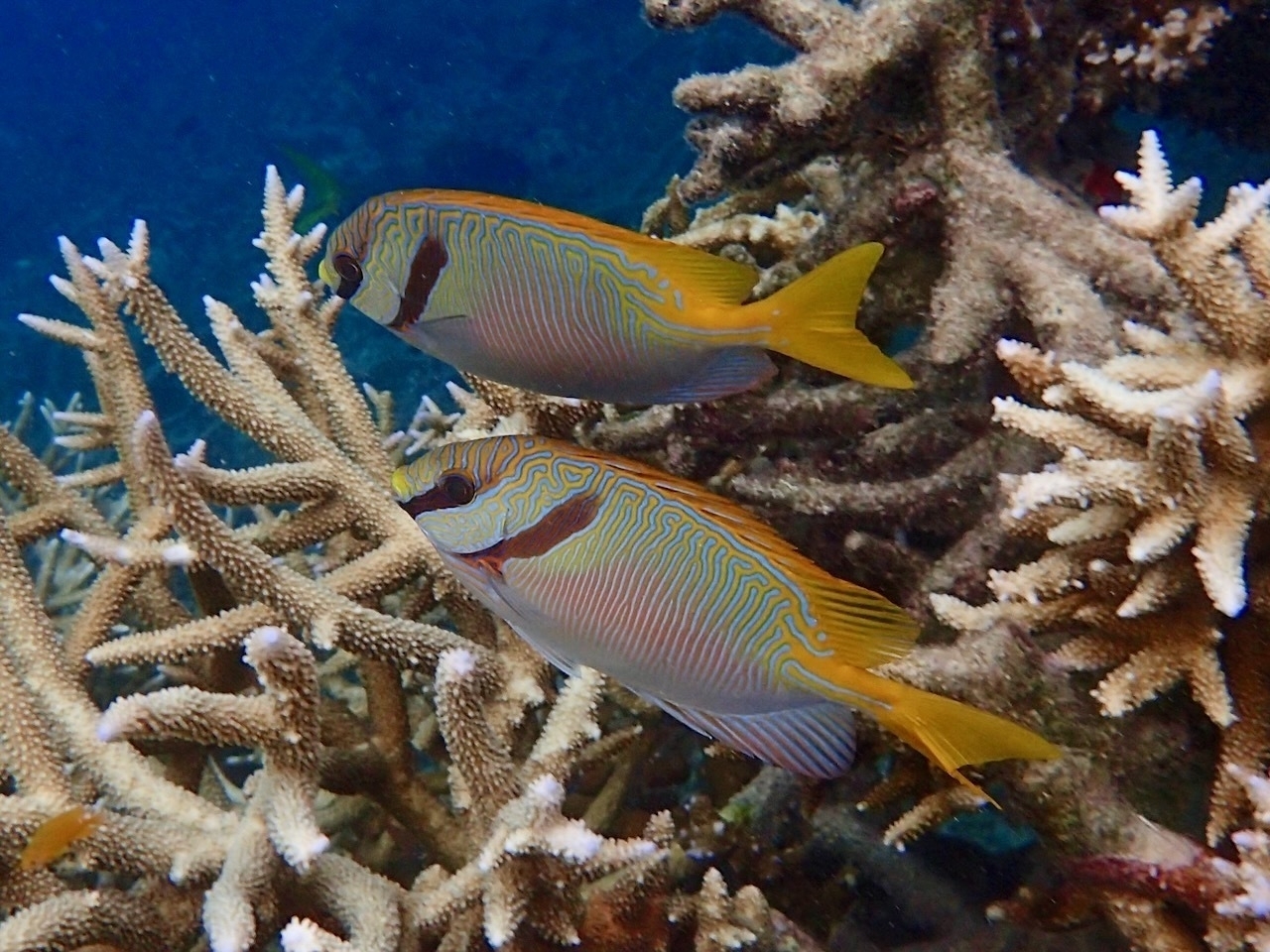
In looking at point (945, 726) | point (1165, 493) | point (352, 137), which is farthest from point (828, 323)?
point (352, 137)

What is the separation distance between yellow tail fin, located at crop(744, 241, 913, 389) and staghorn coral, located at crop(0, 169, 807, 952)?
3.43ft

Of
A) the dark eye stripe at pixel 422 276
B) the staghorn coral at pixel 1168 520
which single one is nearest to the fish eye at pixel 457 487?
the dark eye stripe at pixel 422 276

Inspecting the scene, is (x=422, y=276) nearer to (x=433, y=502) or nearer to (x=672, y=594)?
(x=433, y=502)

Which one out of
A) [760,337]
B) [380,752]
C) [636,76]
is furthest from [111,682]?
[636,76]

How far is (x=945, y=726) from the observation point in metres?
1.18

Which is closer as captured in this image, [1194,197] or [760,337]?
[760,337]

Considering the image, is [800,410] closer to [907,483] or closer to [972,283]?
[907,483]

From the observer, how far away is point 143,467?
2.19 meters

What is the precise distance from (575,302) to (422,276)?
0.31 m

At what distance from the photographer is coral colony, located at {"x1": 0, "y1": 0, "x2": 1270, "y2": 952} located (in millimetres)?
1832

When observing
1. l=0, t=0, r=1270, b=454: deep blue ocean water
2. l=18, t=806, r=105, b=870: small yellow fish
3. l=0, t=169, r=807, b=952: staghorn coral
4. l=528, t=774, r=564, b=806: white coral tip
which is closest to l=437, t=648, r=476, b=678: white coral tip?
l=0, t=169, r=807, b=952: staghorn coral

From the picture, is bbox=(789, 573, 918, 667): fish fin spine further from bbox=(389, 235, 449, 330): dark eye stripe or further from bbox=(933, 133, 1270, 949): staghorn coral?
bbox=(389, 235, 449, 330): dark eye stripe

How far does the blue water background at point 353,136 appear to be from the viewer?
15641mm

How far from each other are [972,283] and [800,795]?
4.61ft
